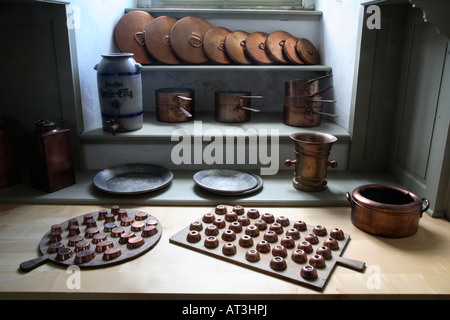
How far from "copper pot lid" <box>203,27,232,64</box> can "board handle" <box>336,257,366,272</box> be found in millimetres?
1397

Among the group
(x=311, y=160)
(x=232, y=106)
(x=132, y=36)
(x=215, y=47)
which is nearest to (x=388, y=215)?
(x=311, y=160)

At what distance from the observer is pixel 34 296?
934 millimetres

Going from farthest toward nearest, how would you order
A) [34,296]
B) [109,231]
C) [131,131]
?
[131,131] < [109,231] < [34,296]

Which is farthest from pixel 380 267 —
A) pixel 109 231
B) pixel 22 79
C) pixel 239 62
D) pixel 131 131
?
pixel 22 79

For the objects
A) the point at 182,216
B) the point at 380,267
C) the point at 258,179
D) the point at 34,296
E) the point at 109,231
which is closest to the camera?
the point at 34,296

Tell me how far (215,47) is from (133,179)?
96 centimetres

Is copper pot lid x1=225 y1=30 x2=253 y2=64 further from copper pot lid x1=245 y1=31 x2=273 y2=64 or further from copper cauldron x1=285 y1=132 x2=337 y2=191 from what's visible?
copper cauldron x1=285 y1=132 x2=337 y2=191

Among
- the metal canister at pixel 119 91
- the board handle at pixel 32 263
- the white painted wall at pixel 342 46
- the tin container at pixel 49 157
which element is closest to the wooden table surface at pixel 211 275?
the board handle at pixel 32 263

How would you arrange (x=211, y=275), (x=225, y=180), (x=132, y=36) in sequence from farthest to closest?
(x=132, y=36) → (x=225, y=180) → (x=211, y=275)

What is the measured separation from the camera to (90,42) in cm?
178

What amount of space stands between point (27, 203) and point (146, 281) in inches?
28.6

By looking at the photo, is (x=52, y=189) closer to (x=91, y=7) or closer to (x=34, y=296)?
(x=34, y=296)

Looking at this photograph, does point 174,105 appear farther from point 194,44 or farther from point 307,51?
point 307,51

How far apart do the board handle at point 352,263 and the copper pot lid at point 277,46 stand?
136 centimetres
